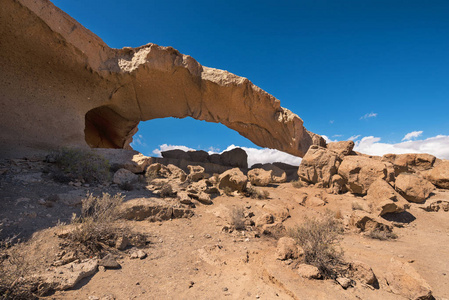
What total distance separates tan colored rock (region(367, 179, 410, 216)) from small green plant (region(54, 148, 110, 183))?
7521mm

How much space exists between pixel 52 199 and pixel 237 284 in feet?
12.4

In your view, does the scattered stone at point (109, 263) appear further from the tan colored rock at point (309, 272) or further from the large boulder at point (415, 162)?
the large boulder at point (415, 162)

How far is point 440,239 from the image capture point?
5.03 meters

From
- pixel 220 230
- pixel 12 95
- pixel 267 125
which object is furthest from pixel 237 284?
pixel 267 125

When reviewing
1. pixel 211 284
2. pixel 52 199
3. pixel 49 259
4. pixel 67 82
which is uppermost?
pixel 67 82

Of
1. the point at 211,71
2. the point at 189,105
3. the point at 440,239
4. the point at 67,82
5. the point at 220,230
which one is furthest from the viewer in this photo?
the point at 189,105

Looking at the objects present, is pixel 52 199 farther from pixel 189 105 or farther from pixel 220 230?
pixel 189 105

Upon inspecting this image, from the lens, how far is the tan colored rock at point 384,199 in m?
6.02

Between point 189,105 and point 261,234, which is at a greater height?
point 189,105

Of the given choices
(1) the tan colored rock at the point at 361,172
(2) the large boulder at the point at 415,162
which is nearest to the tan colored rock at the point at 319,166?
(1) the tan colored rock at the point at 361,172

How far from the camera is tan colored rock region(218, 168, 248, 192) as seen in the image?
7.12m

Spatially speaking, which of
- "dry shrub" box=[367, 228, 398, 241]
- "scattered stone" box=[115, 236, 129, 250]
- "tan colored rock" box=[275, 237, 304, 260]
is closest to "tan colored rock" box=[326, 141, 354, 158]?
"dry shrub" box=[367, 228, 398, 241]

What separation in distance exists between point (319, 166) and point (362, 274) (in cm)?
632

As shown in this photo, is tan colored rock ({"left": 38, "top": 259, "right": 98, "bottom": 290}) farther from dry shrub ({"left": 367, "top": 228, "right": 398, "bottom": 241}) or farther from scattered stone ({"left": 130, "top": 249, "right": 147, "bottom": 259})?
dry shrub ({"left": 367, "top": 228, "right": 398, "bottom": 241})
